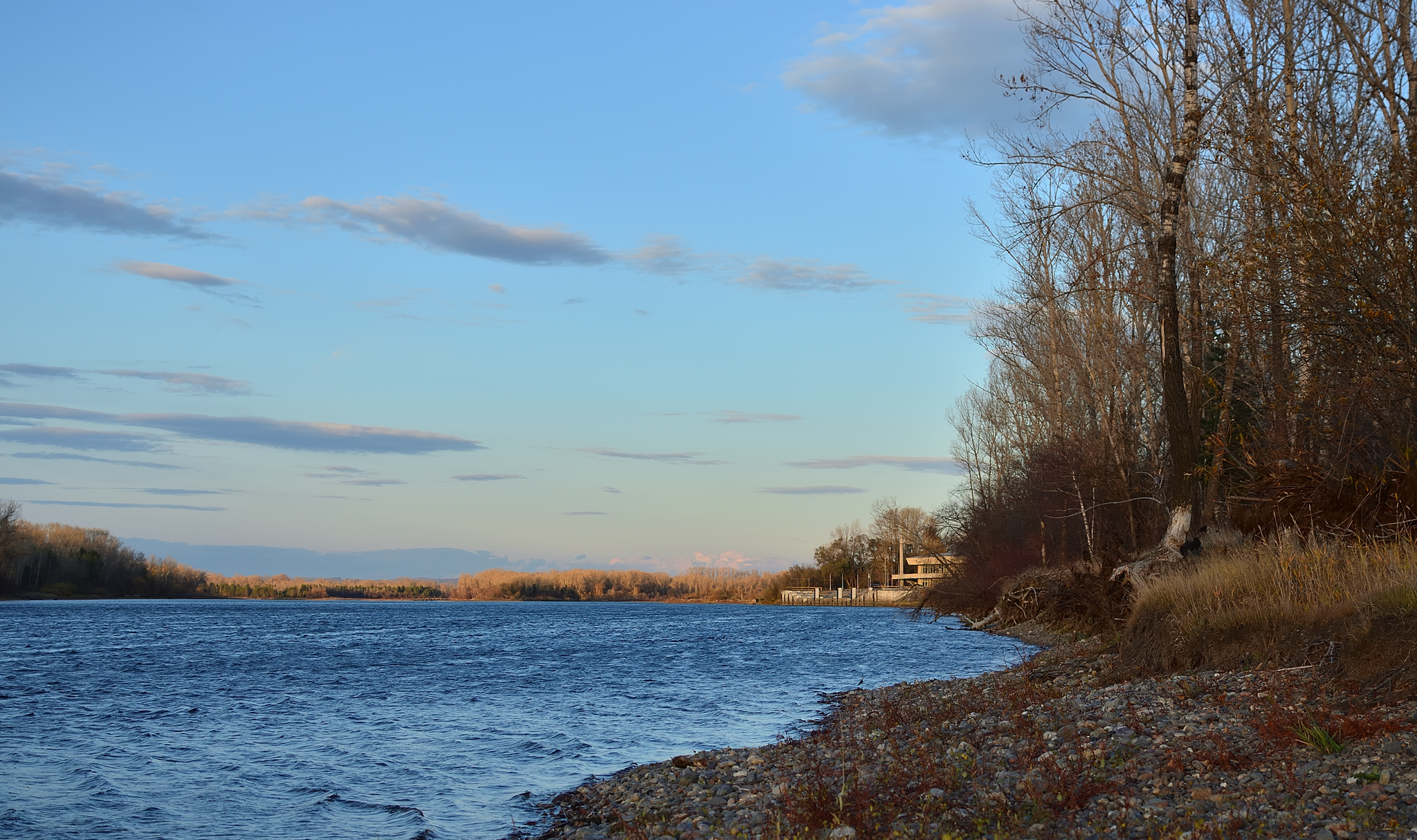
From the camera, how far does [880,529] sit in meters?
128

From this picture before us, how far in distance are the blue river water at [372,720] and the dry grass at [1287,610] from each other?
21.8ft

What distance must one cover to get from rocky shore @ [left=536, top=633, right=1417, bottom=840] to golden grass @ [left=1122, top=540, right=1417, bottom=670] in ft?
1.94

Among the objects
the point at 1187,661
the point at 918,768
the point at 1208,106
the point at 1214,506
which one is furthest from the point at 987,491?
the point at 918,768

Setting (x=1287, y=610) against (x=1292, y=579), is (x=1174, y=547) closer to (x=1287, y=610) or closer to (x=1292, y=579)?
(x=1292, y=579)

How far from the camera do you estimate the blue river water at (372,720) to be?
42.8 feet

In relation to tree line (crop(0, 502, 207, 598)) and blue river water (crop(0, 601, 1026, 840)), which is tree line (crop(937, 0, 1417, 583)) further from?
tree line (crop(0, 502, 207, 598))

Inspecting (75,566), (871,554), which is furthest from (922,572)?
Answer: (75,566)

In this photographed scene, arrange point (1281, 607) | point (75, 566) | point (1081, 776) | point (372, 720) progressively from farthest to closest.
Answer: point (75, 566) → point (372, 720) → point (1281, 607) → point (1081, 776)

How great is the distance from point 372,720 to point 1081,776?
1645 cm

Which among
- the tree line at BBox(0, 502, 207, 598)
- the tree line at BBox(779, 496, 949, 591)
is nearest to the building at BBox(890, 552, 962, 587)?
the tree line at BBox(779, 496, 949, 591)

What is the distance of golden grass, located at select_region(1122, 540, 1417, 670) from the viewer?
428 inches

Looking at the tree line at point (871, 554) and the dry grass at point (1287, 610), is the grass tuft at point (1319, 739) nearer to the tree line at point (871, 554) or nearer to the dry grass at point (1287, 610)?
the dry grass at point (1287, 610)

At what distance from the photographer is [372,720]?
21.3 metres

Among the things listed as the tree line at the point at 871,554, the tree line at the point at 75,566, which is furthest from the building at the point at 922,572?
the tree line at the point at 75,566
